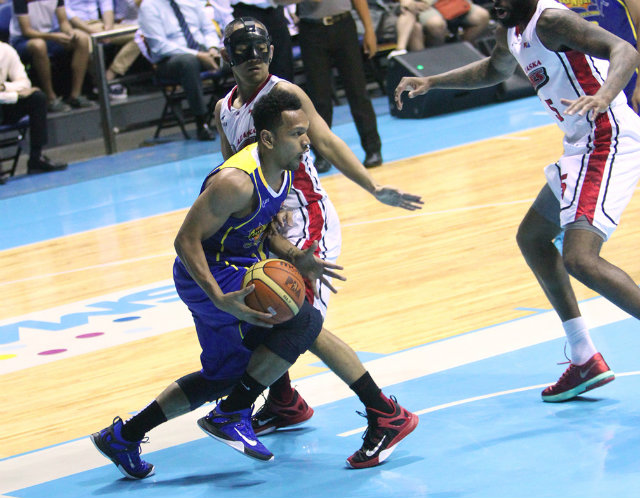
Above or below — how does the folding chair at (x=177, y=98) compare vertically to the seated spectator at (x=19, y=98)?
below

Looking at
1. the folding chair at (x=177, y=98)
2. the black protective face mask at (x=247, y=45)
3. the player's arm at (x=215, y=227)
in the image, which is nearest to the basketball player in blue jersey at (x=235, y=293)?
the player's arm at (x=215, y=227)

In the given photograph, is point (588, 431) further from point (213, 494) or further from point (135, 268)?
point (135, 268)

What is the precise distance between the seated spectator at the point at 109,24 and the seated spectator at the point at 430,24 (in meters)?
3.33

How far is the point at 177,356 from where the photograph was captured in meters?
5.80

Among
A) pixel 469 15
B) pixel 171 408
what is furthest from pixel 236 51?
pixel 469 15

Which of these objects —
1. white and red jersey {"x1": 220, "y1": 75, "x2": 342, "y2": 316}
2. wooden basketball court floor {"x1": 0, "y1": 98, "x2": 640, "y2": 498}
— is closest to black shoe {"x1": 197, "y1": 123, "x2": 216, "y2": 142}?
wooden basketball court floor {"x1": 0, "y1": 98, "x2": 640, "y2": 498}

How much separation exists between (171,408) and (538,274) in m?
1.63

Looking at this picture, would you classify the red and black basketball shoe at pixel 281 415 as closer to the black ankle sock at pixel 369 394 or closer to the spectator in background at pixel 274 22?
the black ankle sock at pixel 369 394

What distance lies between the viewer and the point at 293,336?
3.99 metres

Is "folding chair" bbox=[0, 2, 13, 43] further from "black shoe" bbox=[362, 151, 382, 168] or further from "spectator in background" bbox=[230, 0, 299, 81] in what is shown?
"black shoe" bbox=[362, 151, 382, 168]

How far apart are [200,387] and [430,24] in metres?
10.4

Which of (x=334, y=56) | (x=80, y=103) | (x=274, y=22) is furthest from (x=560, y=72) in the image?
(x=80, y=103)

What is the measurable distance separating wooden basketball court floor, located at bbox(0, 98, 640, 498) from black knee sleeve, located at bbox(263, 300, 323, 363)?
0.48m

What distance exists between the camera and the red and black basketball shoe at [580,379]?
441 centimetres
